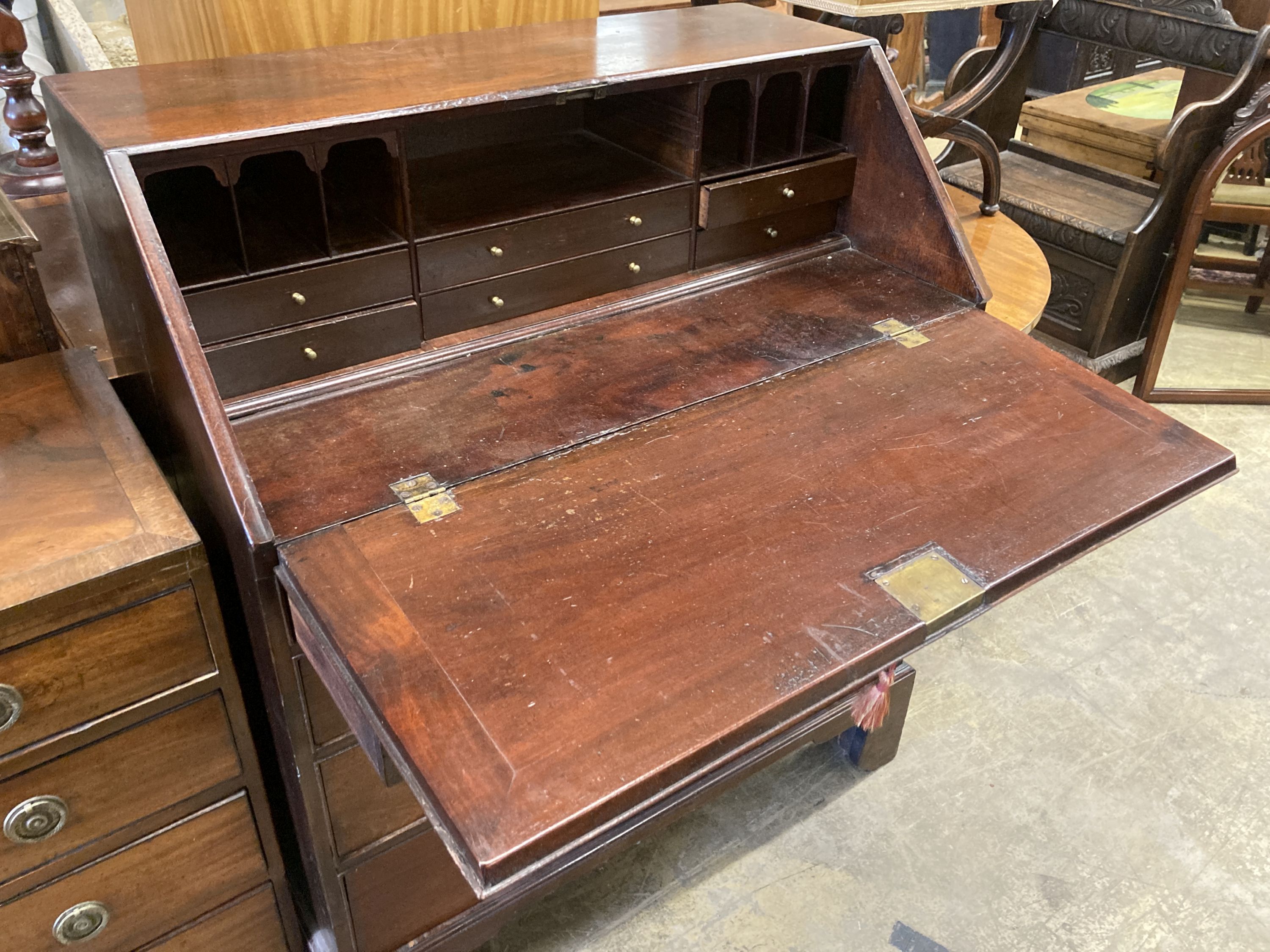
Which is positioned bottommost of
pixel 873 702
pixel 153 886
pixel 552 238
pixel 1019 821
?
Answer: pixel 1019 821

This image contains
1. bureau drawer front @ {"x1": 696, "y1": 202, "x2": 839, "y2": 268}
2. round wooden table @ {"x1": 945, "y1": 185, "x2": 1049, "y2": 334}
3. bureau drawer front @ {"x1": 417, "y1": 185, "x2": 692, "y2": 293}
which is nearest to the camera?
bureau drawer front @ {"x1": 417, "y1": 185, "x2": 692, "y2": 293}

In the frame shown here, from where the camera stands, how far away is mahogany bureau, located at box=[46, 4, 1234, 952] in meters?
0.90

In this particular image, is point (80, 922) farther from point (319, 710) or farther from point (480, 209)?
point (480, 209)

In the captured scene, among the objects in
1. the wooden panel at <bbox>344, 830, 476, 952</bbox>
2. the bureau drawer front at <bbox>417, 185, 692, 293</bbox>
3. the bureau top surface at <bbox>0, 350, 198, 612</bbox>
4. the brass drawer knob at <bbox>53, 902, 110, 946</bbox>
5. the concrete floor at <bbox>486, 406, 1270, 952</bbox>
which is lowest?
the concrete floor at <bbox>486, 406, 1270, 952</bbox>

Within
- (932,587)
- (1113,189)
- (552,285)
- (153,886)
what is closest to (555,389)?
(552,285)

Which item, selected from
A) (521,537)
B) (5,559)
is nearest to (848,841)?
(521,537)

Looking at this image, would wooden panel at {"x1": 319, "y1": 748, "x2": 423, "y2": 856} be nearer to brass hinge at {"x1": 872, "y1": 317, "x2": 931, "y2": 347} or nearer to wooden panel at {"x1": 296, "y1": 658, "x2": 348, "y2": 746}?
wooden panel at {"x1": 296, "y1": 658, "x2": 348, "y2": 746}

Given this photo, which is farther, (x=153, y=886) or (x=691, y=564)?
(x=153, y=886)

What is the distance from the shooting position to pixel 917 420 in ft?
4.16

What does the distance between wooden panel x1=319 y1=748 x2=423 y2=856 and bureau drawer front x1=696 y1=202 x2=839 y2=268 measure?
0.88m

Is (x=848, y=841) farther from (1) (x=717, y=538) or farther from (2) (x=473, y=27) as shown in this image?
(2) (x=473, y=27)

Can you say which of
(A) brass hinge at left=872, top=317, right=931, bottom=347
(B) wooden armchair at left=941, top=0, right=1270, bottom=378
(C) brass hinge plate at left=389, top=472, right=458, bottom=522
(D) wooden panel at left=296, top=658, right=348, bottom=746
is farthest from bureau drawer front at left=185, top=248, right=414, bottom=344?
(B) wooden armchair at left=941, top=0, right=1270, bottom=378

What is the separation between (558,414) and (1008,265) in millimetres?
1265

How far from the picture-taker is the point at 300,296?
1209mm
